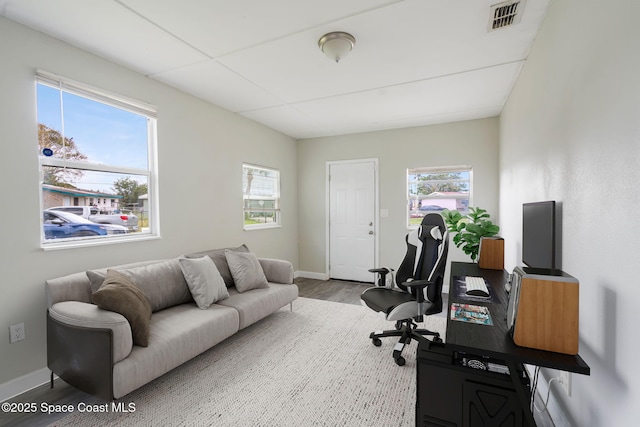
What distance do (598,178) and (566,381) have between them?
104cm

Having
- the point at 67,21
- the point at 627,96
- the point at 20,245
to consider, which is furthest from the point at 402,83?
the point at 20,245

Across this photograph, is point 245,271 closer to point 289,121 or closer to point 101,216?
point 101,216

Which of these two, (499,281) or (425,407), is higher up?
(499,281)

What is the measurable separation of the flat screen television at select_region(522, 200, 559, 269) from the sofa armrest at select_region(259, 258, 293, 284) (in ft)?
7.93

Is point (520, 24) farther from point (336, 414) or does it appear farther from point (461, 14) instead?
point (336, 414)

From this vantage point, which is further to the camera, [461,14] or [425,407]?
[461,14]

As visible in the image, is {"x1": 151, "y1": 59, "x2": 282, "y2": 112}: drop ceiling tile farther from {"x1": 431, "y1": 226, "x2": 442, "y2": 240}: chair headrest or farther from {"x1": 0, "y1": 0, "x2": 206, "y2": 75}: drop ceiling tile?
{"x1": 431, "y1": 226, "x2": 442, "y2": 240}: chair headrest

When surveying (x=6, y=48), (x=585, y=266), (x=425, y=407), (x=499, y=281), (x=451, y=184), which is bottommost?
(x=425, y=407)

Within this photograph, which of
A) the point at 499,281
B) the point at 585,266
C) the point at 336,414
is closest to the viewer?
the point at 585,266

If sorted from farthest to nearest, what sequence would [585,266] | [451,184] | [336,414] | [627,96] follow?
[451,184] < [336,414] < [585,266] < [627,96]

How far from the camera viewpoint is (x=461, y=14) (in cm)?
194

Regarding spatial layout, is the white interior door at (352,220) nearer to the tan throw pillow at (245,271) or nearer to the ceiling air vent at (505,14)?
the tan throw pillow at (245,271)

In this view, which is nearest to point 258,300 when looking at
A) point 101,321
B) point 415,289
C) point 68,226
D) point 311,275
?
point 101,321

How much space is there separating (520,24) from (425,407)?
2537 millimetres
